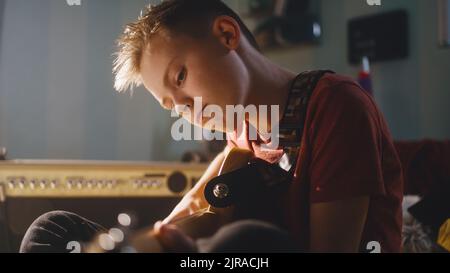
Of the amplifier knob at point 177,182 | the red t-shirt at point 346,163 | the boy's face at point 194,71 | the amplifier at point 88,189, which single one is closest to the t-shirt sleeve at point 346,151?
the red t-shirt at point 346,163

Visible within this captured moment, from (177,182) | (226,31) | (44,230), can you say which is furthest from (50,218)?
(177,182)

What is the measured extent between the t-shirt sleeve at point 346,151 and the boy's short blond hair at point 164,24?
161 mm

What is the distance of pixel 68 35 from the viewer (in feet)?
A: 2.76

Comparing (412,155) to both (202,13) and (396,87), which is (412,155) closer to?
(396,87)

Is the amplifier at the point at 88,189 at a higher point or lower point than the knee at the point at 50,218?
lower

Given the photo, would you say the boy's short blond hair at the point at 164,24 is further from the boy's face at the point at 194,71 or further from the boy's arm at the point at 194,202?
the boy's arm at the point at 194,202

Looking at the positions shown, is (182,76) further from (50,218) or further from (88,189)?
(88,189)

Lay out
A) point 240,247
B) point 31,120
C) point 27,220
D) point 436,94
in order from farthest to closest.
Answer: point 436,94 < point 31,120 < point 27,220 < point 240,247

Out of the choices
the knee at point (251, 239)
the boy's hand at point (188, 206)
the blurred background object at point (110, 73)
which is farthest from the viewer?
the blurred background object at point (110, 73)

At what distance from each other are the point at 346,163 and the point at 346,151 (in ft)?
0.04

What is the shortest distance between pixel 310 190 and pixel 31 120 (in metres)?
0.51

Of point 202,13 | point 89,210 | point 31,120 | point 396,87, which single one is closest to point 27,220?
point 89,210

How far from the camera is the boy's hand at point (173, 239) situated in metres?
0.47

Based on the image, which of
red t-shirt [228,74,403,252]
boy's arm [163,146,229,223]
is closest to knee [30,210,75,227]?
boy's arm [163,146,229,223]
